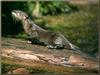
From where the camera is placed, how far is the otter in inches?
137

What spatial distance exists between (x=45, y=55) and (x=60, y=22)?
0.79 m

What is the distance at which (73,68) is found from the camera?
346cm

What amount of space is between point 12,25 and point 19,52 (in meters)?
0.29

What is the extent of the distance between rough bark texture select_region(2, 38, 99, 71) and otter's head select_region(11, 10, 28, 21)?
0.22m

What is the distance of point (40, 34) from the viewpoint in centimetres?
348

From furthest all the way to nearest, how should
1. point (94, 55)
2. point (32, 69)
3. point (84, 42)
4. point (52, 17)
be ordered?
1. point (52, 17)
2. point (84, 42)
3. point (94, 55)
4. point (32, 69)

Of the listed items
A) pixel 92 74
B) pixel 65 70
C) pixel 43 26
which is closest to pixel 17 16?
pixel 43 26

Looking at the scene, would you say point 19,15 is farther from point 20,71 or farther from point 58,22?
point 58,22

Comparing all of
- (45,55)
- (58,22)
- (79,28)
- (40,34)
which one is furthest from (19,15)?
(79,28)

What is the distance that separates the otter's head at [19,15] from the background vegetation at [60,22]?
2.3 inches

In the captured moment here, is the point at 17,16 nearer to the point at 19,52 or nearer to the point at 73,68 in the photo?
the point at 19,52

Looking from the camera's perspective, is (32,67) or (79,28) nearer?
(32,67)

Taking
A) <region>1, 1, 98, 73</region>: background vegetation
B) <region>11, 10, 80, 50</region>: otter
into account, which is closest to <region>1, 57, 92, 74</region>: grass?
<region>1, 1, 98, 73</region>: background vegetation

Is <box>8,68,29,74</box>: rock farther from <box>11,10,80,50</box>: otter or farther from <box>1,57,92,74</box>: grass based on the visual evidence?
<box>11,10,80,50</box>: otter
